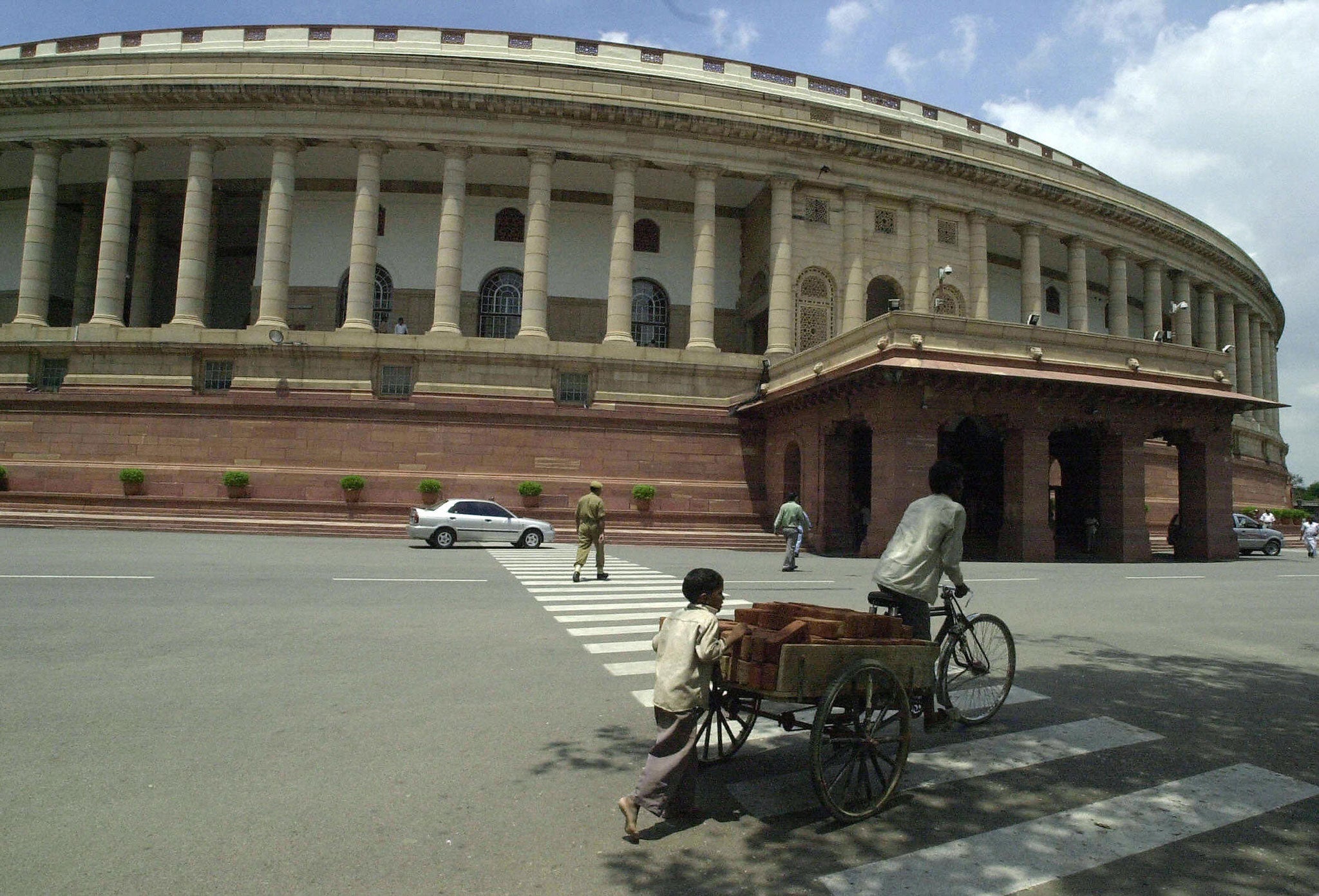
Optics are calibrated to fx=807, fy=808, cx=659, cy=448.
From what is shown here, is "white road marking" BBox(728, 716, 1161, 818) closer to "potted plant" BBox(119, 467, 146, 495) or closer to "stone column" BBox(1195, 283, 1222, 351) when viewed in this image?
"potted plant" BBox(119, 467, 146, 495)

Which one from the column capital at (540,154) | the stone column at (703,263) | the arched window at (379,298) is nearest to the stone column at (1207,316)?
the stone column at (703,263)

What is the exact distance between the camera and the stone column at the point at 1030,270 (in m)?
36.0

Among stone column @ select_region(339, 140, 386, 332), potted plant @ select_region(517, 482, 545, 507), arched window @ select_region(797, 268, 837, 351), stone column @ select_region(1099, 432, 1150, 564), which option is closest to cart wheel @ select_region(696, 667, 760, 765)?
potted plant @ select_region(517, 482, 545, 507)

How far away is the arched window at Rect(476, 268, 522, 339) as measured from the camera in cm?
3397

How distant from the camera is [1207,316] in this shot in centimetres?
4459

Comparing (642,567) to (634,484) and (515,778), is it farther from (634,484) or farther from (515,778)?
(515,778)

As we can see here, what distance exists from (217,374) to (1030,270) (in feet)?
110

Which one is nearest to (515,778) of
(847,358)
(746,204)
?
(847,358)

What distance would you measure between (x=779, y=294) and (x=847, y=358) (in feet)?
30.7

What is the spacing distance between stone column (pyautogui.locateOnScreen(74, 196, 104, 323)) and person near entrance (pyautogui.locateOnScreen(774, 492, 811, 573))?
3369 cm

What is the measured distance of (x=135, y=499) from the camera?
84.1ft

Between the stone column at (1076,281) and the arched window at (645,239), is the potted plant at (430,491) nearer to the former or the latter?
the arched window at (645,239)

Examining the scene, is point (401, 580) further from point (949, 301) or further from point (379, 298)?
point (949, 301)

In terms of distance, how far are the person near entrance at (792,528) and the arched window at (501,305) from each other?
1920 centimetres
